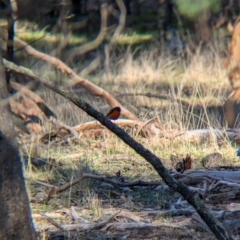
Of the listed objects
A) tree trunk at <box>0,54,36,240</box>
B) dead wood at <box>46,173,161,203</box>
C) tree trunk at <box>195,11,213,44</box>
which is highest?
tree trunk at <box>195,11,213,44</box>

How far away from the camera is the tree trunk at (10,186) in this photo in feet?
13.1

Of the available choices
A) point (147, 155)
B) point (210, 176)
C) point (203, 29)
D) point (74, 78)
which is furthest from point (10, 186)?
point (203, 29)

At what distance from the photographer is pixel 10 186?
4023mm

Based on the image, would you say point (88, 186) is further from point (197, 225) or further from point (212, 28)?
point (212, 28)

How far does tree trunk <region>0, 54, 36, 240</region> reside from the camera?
4.00 m

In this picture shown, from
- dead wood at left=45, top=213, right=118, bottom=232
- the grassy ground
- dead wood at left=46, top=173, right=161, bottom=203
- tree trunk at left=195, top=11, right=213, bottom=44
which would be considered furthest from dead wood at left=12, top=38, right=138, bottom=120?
tree trunk at left=195, top=11, right=213, bottom=44

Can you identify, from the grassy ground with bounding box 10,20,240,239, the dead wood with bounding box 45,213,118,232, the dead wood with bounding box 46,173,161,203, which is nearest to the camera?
the dead wood with bounding box 45,213,118,232

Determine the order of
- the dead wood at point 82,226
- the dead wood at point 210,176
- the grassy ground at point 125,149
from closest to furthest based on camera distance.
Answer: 1. the dead wood at point 82,226
2. the grassy ground at point 125,149
3. the dead wood at point 210,176

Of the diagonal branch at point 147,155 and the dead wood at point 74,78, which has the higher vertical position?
the dead wood at point 74,78

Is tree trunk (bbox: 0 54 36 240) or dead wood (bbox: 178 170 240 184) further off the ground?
dead wood (bbox: 178 170 240 184)

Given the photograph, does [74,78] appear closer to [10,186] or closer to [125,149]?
[125,149]

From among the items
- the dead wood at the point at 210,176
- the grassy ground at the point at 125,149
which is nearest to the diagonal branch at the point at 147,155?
the grassy ground at the point at 125,149

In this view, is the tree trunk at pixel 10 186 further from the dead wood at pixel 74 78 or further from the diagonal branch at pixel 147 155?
the dead wood at pixel 74 78

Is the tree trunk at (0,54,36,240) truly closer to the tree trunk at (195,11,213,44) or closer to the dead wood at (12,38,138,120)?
the dead wood at (12,38,138,120)
